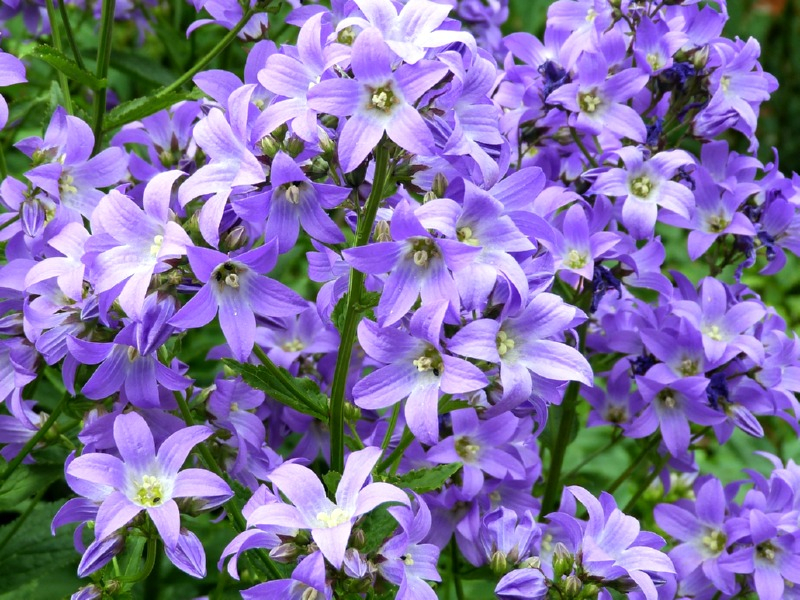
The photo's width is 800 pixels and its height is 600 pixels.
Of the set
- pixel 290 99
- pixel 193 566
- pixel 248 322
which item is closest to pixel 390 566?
pixel 193 566

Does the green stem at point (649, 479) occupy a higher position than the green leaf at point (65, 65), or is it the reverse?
the green leaf at point (65, 65)

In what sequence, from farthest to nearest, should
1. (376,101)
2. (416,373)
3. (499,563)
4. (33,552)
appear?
(33,552)
(499,563)
(416,373)
(376,101)

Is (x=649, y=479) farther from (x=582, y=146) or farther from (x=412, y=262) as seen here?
(x=412, y=262)

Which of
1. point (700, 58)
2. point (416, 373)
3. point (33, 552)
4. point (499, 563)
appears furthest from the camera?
point (33, 552)

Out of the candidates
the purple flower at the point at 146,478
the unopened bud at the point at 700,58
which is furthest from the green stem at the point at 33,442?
the unopened bud at the point at 700,58

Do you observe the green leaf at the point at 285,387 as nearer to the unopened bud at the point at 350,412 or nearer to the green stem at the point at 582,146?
the unopened bud at the point at 350,412

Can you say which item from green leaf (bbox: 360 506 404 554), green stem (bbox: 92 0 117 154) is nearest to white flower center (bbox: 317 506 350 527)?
green leaf (bbox: 360 506 404 554)

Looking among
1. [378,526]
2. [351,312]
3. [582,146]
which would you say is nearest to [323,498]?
[378,526]
